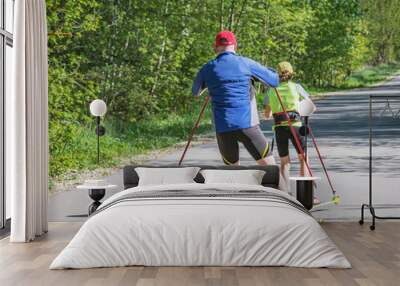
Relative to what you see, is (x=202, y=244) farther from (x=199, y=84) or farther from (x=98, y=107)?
(x=98, y=107)

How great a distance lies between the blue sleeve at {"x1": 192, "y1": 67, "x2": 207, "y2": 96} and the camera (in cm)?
683

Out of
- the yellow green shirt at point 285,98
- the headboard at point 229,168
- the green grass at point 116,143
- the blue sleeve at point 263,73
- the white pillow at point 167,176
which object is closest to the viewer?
the white pillow at point 167,176

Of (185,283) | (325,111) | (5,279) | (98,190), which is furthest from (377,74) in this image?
(5,279)

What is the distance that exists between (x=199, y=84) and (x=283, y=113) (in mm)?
829

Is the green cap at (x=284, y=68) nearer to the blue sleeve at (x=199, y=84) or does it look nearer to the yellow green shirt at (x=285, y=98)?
the yellow green shirt at (x=285, y=98)

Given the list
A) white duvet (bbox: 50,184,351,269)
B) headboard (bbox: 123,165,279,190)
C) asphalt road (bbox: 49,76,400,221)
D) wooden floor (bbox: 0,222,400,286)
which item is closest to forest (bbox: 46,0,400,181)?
asphalt road (bbox: 49,76,400,221)

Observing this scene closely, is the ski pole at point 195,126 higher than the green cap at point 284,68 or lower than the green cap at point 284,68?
lower

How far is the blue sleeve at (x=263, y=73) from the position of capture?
6680 mm

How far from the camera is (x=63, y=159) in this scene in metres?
7.12

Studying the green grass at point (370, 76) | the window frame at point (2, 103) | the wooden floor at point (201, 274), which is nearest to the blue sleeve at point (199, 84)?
the green grass at point (370, 76)

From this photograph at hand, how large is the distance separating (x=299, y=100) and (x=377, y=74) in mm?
972

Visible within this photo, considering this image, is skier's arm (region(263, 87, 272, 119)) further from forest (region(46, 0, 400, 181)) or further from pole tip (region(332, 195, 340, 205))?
pole tip (region(332, 195, 340, 205))

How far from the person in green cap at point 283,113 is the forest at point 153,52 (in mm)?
148

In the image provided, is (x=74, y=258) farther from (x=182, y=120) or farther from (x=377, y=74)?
(x=377, y=74)
